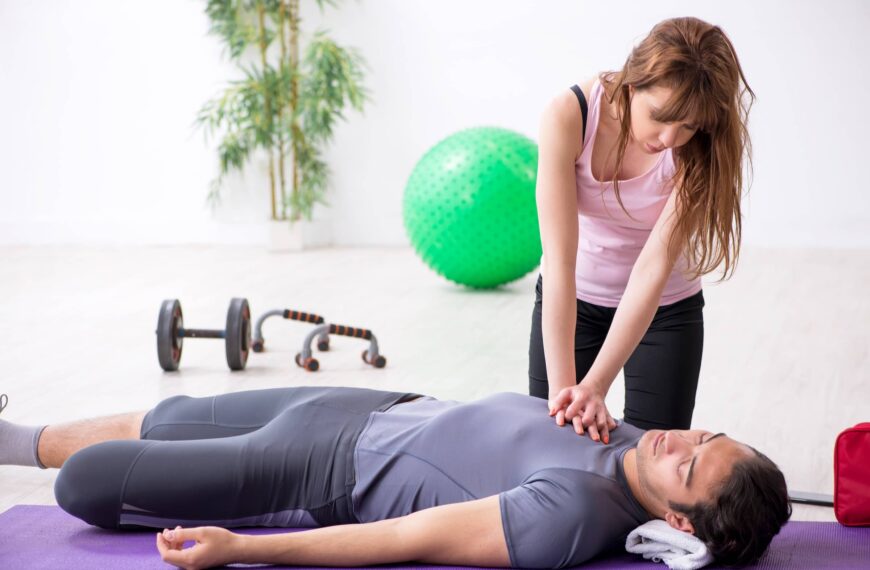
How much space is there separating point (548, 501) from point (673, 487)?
20cm

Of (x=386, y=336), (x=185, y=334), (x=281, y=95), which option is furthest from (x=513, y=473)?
(x=281, y=95)

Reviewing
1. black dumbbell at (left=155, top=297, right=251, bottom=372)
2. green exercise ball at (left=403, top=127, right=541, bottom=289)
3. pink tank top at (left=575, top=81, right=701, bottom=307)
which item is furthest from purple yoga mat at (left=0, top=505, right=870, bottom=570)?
green exercise ball at (left=403, top=127, right=541, bottom=289)

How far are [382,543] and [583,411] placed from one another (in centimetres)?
41

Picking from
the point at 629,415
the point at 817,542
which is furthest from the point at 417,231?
the point at 817,542

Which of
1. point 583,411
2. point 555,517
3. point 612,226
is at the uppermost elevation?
point 612,226

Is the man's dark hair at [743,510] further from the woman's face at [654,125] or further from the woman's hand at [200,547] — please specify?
the woman's hand at [200,547]

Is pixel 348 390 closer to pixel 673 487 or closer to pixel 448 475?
pixel 448 475

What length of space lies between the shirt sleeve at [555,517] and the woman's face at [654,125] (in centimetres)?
55

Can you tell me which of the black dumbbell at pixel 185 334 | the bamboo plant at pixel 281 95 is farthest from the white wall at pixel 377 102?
the black dumbbell at pixel 185 334

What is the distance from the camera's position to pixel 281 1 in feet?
17.8

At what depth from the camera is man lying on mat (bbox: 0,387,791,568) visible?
1540 millimetres

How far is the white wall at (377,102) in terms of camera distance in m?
5.52

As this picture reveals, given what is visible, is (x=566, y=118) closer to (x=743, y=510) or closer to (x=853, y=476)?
(x=743, y=510)

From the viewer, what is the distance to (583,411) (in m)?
1.71
